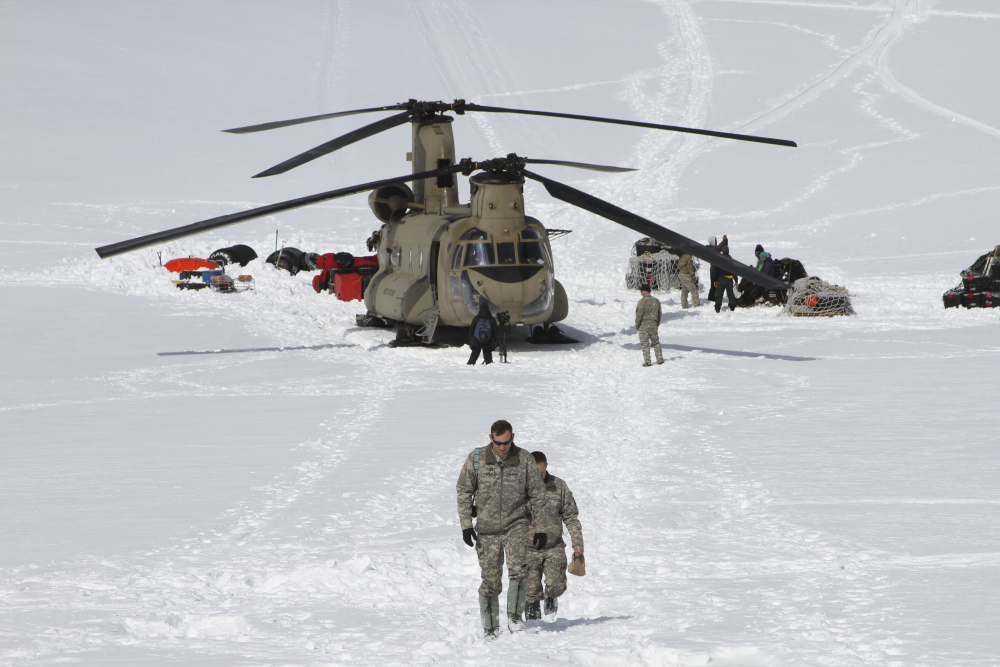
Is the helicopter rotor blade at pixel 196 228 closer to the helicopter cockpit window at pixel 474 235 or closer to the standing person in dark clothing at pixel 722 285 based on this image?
→ the helicopter cockpit window at pixel 474 235

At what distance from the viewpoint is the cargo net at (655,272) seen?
24.0 meters

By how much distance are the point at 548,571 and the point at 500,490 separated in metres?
0.64

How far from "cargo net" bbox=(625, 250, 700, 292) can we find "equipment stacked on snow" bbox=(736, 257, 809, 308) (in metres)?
2.04

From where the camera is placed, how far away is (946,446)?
9930mm

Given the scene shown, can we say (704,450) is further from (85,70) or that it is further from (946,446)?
(85,70)

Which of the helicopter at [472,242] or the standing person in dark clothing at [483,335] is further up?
the helicopter at [472,242]

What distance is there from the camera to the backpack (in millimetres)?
15547

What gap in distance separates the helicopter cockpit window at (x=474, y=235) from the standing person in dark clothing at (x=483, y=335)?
4.26 feet

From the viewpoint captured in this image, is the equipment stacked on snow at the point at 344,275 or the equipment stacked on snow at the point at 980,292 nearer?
the equipment stacked on snow at the point at 980,292

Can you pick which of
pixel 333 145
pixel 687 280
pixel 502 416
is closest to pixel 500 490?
pixel 502 416

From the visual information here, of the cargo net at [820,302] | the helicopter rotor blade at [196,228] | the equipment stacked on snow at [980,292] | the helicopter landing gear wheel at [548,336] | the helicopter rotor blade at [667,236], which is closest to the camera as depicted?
the helicopter rotor blade at [196,228]

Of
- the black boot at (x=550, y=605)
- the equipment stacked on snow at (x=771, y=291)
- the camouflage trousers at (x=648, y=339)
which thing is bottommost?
the black boot at (x=550, y=605)

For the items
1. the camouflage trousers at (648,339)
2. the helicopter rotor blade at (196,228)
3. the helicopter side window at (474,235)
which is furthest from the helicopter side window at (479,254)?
the camouflage trousers at (648,339)

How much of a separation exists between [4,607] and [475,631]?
3.05 metres
